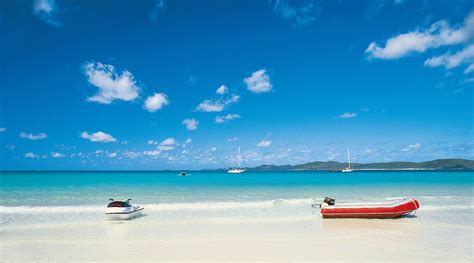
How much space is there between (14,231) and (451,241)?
19.5m

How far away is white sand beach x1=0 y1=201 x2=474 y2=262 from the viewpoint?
1138 cm

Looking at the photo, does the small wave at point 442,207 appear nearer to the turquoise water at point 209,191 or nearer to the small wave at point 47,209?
the turquoise water at point 209,191

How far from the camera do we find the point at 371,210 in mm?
18656

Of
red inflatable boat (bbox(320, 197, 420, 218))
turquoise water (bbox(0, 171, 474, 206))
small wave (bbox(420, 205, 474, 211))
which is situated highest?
turquoise water (bbox(0, 171, 474, 206))

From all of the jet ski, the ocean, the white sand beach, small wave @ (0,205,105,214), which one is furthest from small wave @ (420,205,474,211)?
small wave @ (0,205,105,214)

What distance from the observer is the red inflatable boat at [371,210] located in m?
18.6

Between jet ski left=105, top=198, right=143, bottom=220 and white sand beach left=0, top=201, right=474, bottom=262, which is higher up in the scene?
jet ski left=105, top=198, right=143, bottom=220

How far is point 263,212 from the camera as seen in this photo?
21641mm

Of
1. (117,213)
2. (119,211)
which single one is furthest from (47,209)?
(119,211)

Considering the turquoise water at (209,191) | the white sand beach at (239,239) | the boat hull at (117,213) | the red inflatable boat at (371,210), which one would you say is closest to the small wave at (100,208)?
the turquoise water at (209,191)

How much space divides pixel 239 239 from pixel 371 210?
8.88 meters

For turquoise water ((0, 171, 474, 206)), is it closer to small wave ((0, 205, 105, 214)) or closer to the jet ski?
small wave ((0, 205, 105, 214))

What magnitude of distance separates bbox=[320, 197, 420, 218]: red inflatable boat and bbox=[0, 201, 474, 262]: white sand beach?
478 mm

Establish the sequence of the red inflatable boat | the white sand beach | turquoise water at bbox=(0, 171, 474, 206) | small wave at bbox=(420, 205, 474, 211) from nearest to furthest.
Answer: the white sand beach, the red inflatable boat, small wave at bbox=(420, 205, 474, 211), turquoise water at bbox=(0, 171, 474, 206)
